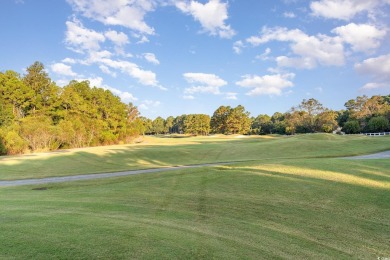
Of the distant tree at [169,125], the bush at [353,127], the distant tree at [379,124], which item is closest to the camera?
the distant tree at [379,124]

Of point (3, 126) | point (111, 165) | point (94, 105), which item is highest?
point (94, 105)

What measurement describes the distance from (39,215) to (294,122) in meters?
88.5

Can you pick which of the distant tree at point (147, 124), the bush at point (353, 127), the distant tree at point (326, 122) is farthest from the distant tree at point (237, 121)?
the bush at point (353, 127)

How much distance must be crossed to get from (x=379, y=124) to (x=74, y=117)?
65314mm

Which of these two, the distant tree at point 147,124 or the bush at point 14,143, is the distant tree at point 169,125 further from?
the bush at point 14,143

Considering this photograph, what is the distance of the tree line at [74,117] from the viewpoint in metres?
41.7

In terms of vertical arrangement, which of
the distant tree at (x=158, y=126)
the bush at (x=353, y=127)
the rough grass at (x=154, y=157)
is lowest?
the rough grass at (x=154, y=157)

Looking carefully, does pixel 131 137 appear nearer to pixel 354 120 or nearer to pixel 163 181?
pixel 354 120

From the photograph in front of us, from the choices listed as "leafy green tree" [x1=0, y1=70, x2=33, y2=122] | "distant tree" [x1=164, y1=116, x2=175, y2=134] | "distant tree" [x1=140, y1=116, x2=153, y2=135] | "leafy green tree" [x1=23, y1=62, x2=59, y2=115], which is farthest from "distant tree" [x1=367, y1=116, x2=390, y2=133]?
"distant tree" [x1=164, y1=116, x2=175, y2=134]

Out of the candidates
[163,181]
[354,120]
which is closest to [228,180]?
[163,181]

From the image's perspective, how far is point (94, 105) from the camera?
6066cm

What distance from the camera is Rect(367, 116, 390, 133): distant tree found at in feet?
213

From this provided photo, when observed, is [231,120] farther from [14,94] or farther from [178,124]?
[14,94]

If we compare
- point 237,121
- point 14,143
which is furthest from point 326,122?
point 14,143
